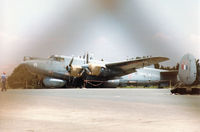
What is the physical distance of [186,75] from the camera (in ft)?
20.2

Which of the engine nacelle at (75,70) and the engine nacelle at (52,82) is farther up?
the engine nacelle at (75,70)

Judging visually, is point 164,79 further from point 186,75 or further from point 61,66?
point 186,75

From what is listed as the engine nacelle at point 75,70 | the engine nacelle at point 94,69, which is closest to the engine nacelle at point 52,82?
the engine nacelle at point 75,70

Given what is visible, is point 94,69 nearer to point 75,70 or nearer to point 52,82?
point 75,70

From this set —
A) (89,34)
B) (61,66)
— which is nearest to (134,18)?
(89,34)

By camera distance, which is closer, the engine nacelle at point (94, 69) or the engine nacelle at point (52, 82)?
the engine nacelle at point (52, 82)

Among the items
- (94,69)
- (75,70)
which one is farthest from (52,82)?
(94,69)

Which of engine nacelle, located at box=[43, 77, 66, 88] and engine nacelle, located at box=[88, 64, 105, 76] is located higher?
engine nacelle, located at box=[88, 64, 105, 76]

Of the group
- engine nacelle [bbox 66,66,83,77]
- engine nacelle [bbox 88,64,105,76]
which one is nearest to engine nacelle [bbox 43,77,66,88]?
engine nacelle [bbox 66,66,83,77]

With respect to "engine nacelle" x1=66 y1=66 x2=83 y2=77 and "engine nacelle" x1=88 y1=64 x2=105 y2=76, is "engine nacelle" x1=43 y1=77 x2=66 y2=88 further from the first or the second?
"engine nacelle" x1=88 y1=64 x2=105 y2=76

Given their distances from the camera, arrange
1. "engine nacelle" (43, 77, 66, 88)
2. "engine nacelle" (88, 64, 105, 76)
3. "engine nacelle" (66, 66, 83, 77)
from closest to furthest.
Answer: "engine nacelle" (43, 77, 66, 88)
"engine nacelle" (66, 66, 83, 77)
"engine nacelle" (88, 64, 105, 76)

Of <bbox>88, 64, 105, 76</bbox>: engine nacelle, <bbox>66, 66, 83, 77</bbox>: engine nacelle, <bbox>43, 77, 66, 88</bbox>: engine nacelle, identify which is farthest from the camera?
<bbox>88, 64, 105, 76</bbox>: engine nacelle

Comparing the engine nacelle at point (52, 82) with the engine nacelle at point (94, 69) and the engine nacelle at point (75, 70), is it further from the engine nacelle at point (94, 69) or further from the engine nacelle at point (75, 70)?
the engine nacelle at point (94, 69)

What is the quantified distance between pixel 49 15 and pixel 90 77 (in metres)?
16.4
